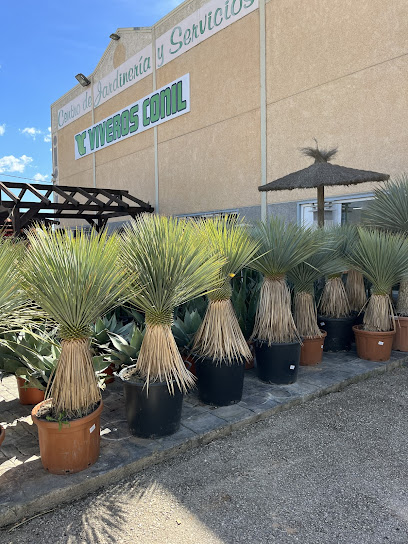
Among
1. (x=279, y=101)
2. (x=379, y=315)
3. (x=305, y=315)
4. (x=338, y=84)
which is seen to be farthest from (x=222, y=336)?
(x=279, y=101)

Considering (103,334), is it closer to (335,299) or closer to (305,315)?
(305,315)

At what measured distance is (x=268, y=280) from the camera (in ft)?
13.6

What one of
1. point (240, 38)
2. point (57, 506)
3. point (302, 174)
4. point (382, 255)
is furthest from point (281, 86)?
point (57, 506)

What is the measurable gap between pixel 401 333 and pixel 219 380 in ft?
10.4

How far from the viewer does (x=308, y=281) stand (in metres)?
4.68

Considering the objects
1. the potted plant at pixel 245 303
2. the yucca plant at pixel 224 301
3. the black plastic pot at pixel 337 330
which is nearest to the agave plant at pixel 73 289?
the yucca plant at pixel 224 301

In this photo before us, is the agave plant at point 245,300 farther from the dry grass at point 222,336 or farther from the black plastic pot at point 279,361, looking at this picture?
the dry grass at point 222,336

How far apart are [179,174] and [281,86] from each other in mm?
4239

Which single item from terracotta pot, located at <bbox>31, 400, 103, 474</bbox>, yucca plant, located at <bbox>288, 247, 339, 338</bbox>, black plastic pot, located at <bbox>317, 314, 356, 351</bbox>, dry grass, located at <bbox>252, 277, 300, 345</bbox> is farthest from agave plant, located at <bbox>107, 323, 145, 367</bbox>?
black plastic pot, located at <bbox>317, 314, 356, 351</bbox>

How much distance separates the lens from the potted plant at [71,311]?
2434 mm

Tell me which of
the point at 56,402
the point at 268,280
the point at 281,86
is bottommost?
the point at 56,402

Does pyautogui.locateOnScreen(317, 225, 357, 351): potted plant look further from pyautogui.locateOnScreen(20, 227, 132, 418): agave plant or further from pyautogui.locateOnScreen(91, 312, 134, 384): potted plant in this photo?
pyautogui.locateOnScreen(20, 227, 132, 418): agave plant

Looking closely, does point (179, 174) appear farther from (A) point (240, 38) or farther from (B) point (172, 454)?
(B) point (172, 454)

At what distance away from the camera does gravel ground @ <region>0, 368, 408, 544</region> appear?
2.16 meters
